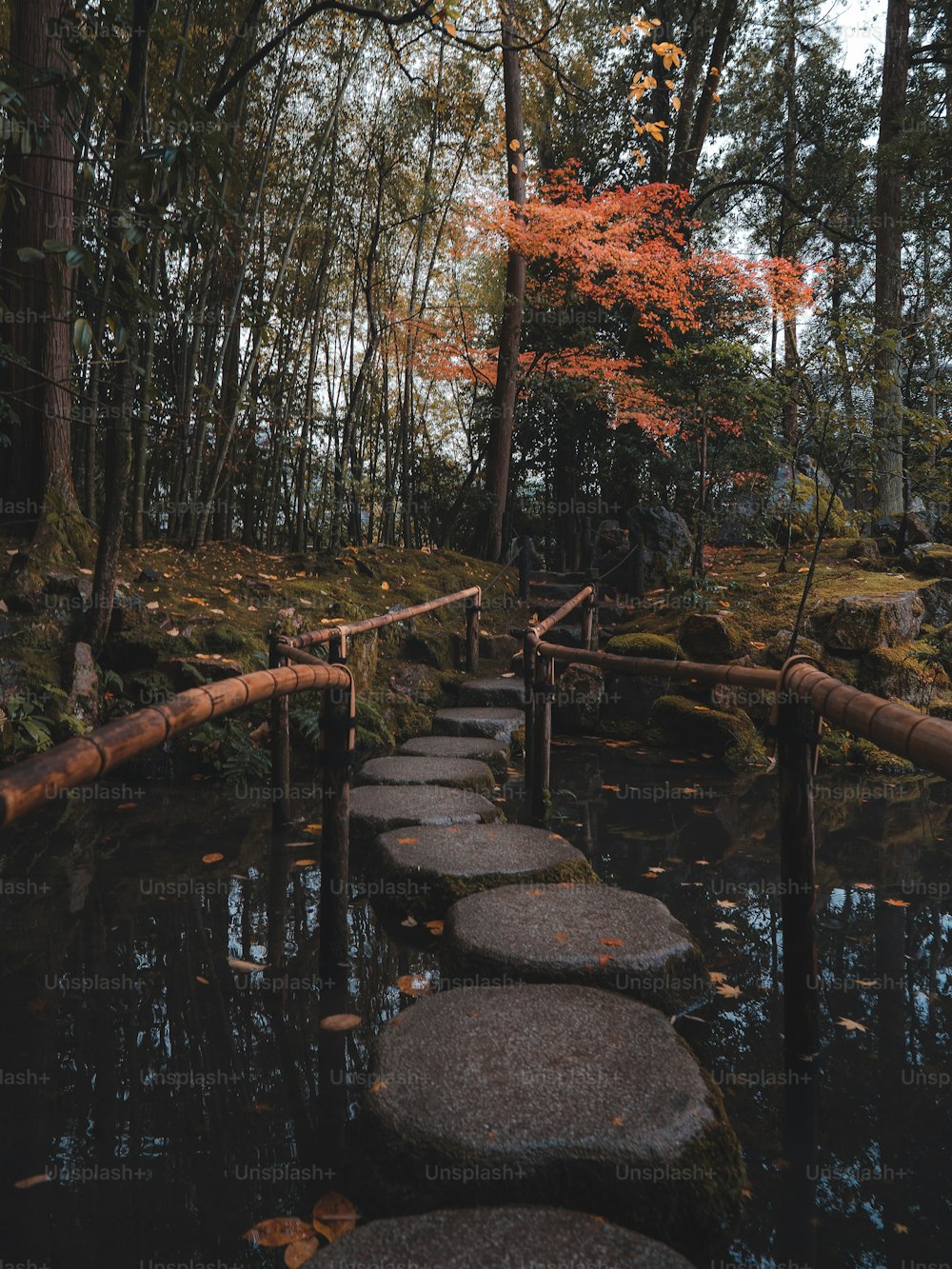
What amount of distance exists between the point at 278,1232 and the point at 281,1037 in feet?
2.50

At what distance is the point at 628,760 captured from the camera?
6043 millimetres

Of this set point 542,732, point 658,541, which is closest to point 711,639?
point 658,541

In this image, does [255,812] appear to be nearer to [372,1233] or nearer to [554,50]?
[372,1233]

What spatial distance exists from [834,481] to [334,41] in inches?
251

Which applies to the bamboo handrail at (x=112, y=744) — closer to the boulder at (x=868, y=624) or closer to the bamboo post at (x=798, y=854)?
the bamboo post at (x=798, y=854)

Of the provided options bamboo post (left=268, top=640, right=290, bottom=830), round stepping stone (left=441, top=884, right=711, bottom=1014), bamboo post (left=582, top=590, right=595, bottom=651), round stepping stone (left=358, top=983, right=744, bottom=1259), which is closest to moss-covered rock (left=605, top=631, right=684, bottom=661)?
bamboo post (left=582, top=590, right=595, bottom=651)

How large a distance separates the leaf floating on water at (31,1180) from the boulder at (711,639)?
586 cm

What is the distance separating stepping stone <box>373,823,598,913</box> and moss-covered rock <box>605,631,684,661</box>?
3.92m

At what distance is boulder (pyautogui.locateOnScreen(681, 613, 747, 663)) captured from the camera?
6848 mm

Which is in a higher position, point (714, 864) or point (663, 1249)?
point (663, 1249)

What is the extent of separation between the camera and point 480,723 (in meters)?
5.45

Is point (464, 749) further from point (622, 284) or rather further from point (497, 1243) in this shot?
point (622, 284)

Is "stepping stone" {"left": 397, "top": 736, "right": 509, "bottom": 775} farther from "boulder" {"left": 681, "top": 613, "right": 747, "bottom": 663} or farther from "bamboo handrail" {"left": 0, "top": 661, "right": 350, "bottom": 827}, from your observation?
"bamboo handrail" {"left": 0, "top": 661, "right": 350, "bottom": 827}

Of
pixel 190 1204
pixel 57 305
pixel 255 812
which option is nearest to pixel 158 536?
pixel 255 812
